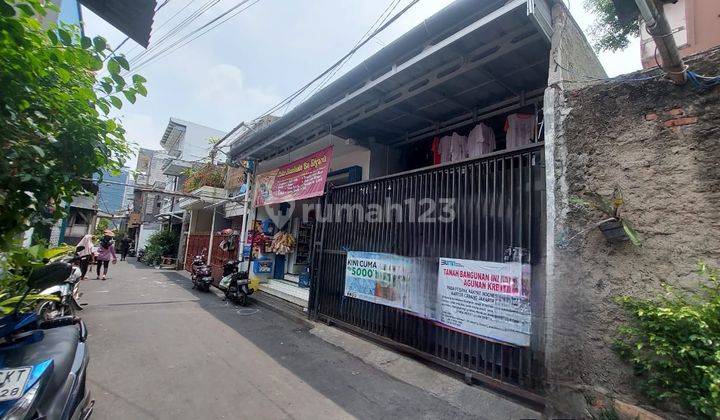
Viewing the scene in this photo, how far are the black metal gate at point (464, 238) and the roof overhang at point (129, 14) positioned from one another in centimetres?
360

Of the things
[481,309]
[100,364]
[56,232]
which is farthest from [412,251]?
[56,232]

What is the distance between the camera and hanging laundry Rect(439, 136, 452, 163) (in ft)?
19.0

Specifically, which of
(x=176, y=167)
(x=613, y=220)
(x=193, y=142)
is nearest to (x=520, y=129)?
(x=613, y=220)


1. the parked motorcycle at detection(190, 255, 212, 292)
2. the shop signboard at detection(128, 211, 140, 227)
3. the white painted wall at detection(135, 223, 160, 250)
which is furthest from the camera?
the shop signboard at detection(128, 211, 140, 227)

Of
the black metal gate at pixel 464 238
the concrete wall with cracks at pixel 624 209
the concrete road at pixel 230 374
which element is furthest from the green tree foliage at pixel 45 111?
the concrete wall with cracks at pixel 624 209

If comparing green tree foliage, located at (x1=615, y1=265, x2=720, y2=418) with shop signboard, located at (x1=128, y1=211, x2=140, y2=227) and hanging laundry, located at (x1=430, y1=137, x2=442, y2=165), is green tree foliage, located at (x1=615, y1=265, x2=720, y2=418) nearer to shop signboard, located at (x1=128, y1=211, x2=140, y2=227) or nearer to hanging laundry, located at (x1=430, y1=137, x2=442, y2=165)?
hanging laundry, located at (x1=430, y1=137, x2=442, y2=165)

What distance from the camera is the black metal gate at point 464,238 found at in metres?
3.38

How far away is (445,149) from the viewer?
584 cm

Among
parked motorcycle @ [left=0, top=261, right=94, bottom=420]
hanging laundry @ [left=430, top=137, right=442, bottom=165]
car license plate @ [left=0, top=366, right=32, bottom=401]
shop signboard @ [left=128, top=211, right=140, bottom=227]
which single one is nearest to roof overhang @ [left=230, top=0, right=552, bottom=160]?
hanging laundry @ [left=430, top=137, right=442, bottom=165]

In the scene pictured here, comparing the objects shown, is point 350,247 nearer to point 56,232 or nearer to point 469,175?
point 469,175

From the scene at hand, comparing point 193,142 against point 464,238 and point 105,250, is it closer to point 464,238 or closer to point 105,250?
point 105,250

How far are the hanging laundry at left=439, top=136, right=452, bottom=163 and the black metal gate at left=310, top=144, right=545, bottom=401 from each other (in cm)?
120

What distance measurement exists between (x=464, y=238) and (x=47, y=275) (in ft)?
12.7

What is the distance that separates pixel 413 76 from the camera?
4562 mm
